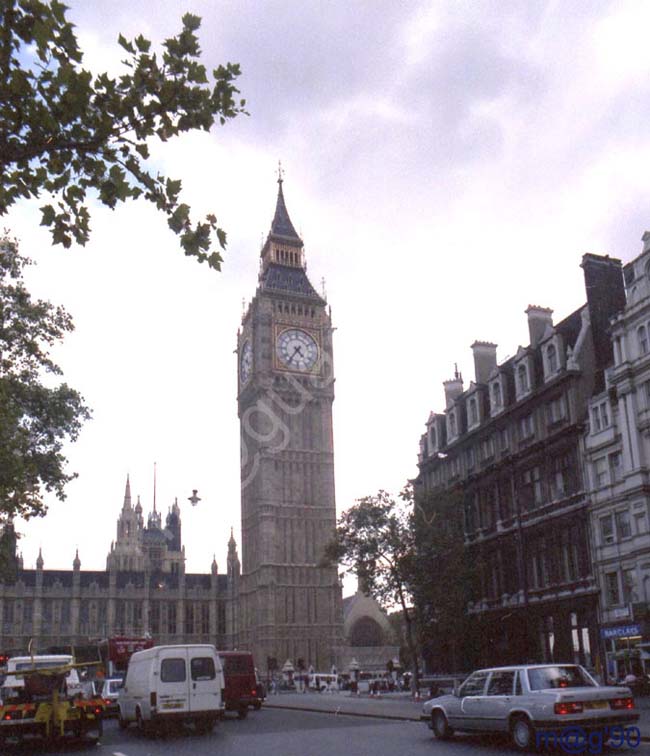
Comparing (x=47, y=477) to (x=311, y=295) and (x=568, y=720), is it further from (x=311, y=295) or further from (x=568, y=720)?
(x=311, y=295)

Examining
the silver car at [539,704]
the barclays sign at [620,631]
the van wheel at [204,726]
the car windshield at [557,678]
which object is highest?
the barclays sign at [620,631]

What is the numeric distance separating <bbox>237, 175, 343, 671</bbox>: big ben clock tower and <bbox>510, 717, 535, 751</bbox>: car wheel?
8787 centimetres

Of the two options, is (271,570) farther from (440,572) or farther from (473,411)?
(440,572)

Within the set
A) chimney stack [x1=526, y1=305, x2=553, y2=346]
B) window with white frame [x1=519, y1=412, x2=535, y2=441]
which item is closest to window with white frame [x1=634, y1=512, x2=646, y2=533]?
window with white frame [x1=519, y1=412, x2=535, y2=441]

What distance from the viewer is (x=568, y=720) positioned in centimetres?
1680

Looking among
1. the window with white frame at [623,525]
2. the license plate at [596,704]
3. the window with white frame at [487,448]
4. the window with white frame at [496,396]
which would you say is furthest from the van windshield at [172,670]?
the window with white frame at [496,396]

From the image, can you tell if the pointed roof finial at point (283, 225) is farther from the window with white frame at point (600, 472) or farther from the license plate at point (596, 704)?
the license plate at point (596, 704)

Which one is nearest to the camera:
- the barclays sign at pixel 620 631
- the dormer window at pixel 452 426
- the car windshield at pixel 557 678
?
the car windshield at pixel 557 678

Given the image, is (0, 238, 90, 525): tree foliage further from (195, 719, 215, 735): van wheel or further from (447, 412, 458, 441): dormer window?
(447, 412, 458, 441): dormer window

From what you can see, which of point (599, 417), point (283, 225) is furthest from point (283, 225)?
point (599, 417)

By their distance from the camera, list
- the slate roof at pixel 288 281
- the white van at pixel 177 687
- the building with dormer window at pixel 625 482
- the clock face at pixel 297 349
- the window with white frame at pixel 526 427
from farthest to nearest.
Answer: the slate roof at pixel 288 281 → the clock face at pixel 297 349 → the window with white frame at pixel 526 427 → the building with dormer window at pixel 625 482 → the white van at pixel 177 687

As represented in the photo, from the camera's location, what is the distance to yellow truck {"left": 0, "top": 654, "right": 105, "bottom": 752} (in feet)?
68.8

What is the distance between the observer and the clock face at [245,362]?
115500 mm

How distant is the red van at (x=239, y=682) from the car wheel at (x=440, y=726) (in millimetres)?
11631
